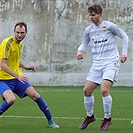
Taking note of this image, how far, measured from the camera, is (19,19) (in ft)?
63.3

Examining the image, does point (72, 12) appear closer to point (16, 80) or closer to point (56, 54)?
point (56, 54)

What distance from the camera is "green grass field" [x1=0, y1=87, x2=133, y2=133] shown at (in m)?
8.45

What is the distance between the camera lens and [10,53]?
28.0 feet

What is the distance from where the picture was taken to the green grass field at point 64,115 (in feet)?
27.7

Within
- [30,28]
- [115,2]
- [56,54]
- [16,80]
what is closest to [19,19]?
[30,28]

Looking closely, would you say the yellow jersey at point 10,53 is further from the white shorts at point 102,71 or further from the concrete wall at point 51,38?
the concrete wall at point 51,38

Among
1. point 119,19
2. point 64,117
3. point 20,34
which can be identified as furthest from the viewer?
point 119,19

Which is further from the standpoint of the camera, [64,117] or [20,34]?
[64,117]

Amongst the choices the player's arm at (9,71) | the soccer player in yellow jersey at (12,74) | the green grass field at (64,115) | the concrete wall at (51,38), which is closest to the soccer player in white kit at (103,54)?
the green grass field at (64,115)

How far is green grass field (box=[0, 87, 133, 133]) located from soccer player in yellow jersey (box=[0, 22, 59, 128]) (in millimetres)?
359

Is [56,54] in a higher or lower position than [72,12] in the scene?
lower

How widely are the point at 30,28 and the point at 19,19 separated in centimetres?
45

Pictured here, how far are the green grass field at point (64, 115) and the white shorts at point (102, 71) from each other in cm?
71

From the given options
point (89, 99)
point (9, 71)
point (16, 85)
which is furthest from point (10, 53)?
point (89, 99)
